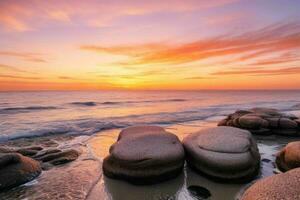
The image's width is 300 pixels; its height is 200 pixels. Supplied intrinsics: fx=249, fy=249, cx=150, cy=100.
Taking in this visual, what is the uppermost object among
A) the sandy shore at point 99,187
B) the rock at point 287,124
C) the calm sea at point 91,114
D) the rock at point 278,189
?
the rock at point 278,189

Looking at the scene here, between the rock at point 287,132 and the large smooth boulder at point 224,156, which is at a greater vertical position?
the large smooth boulder at point 224,156

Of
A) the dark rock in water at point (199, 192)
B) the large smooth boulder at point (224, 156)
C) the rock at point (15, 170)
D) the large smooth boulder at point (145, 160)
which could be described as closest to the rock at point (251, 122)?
the large smooth boulder at point (224, 156)

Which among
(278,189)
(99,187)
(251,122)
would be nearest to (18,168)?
(99,187)

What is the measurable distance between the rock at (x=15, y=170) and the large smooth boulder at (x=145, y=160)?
4.89 ft

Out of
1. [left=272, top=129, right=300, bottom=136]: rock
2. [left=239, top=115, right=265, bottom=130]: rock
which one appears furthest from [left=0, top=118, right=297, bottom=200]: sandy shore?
[left=272, top=129, right=300, bottom=136]: rock

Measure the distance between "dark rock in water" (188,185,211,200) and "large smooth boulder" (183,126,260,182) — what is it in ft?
1.44

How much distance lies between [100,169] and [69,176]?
0.68m

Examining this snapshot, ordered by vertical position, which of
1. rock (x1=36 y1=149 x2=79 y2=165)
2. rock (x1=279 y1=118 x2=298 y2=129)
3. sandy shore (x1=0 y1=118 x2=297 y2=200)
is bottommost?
sandy shore (x1=0 y1=118 x2=297 y2=200)

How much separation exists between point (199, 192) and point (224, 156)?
2.88 feet

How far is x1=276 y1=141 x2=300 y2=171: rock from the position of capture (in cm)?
461

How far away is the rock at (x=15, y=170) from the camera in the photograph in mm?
4629

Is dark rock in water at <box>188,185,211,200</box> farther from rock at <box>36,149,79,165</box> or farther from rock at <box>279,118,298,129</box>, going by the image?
rock at <box>279,118,298,129</box>

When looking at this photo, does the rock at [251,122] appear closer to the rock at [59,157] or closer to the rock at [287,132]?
the rock at [287,132]

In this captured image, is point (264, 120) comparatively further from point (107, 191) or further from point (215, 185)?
point (107, 191)
